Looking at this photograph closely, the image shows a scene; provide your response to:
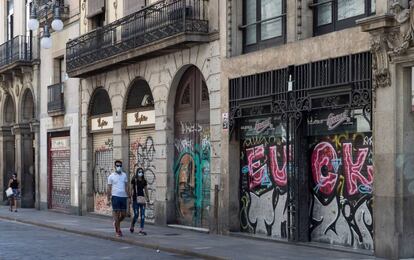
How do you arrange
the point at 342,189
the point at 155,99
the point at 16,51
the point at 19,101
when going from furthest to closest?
the point at 19,101, the point at 16,51, the point at 155,99, the point at 342,189

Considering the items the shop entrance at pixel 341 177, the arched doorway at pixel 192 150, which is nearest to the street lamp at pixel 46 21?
the arched doorway at pixel 192 150

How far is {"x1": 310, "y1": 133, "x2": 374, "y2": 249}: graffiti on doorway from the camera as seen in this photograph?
47.6ft

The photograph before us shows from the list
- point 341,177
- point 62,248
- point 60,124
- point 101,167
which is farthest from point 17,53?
point 341,177

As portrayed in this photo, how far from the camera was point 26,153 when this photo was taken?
3488 cm

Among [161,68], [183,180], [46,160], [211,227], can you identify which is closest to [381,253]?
[211,227]

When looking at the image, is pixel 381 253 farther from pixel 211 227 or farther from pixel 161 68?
pixel 161 68

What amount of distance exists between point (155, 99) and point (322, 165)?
7.95 meters

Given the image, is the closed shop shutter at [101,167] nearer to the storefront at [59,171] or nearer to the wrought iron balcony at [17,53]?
the storefront at [59,171]

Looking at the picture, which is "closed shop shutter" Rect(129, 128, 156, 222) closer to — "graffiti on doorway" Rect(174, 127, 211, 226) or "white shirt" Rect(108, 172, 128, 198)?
"graffiti on doorway" Rect(174, 127, 211, 226)

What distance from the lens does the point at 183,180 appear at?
21.4m

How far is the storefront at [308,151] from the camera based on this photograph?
14602mm

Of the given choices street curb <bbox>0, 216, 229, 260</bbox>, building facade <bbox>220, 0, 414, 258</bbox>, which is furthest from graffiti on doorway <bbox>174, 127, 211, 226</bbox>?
street curb <bbox>0, 216, 229, 260</bbox>

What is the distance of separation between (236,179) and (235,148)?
78 cm

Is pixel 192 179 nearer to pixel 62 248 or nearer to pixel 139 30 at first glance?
pixel 139 30
